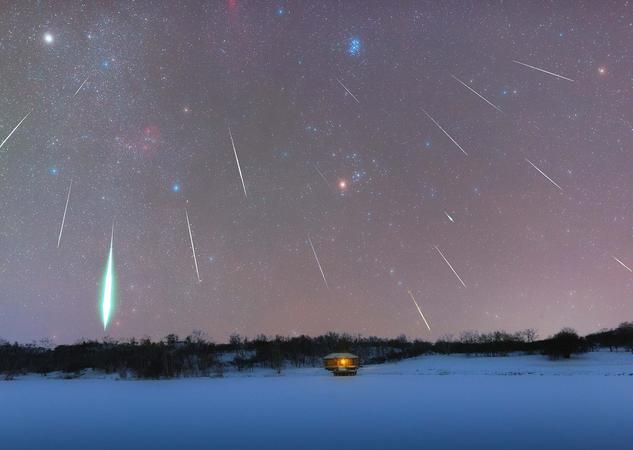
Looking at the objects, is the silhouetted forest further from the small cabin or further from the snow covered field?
the snow covered field

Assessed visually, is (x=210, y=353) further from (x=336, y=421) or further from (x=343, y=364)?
(x=336, y=421)

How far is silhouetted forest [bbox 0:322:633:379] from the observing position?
6650 cm

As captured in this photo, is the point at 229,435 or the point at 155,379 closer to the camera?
the point at 229,435

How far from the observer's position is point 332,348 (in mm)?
100188

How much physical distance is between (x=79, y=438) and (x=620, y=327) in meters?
138

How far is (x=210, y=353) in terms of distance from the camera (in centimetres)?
9119

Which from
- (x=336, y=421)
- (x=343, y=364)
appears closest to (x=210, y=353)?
(x=343, y=364)

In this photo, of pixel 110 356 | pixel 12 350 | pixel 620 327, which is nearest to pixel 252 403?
pixel 110 356

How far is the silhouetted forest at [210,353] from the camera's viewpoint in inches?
2618

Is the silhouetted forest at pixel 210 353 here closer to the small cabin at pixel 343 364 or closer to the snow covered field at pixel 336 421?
the small cabin at pixel 343 364

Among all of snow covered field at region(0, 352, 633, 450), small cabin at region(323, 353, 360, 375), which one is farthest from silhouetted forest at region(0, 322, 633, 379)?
snow covered field at region(0, 352, 633, 450)

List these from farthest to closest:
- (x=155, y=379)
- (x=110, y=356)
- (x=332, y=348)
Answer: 1. (x=332, y=348)
2. (x=110, y=356)
3. (x=155, y=379)

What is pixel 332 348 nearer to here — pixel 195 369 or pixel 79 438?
pixel 195 369

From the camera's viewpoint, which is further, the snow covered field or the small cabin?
the small cabin
